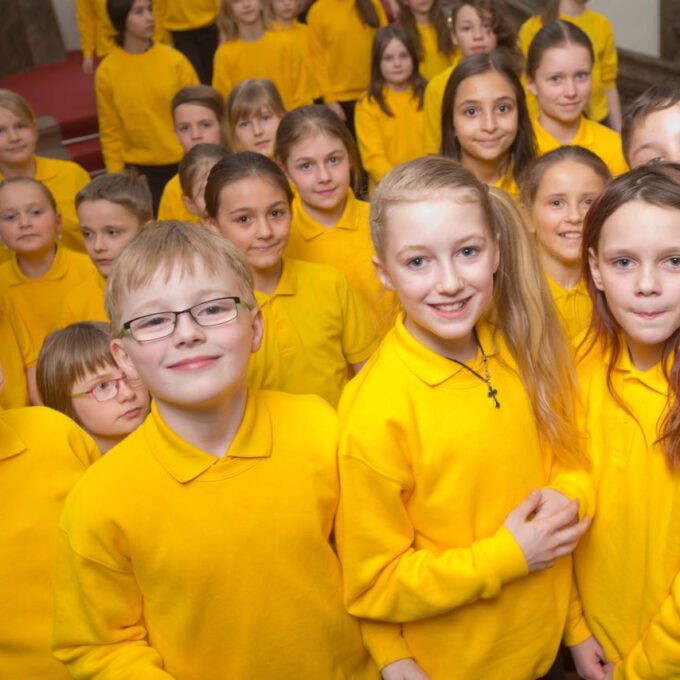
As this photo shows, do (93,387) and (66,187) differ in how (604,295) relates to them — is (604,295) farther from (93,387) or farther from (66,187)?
(66,187)

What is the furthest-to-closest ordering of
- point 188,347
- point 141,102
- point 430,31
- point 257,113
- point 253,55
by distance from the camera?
point 430,31
point 253,55
point 141,102
point 257,113
point 188,347

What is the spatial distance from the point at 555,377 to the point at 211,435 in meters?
0.59

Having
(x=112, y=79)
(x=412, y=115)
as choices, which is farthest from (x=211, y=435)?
(x=112, y=79)

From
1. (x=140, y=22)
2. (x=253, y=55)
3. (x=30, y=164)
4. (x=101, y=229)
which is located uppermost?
(x=140, y=22)

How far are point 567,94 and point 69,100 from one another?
3763 mm

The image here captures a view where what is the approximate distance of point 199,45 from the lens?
203 inches

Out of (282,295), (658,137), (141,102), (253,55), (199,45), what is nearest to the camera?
(658,137)

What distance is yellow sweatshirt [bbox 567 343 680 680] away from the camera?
1.35 metres

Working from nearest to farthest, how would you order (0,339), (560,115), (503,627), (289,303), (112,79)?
(503,627) → (289,303) → (0,339) → (560,115) → (112,79)

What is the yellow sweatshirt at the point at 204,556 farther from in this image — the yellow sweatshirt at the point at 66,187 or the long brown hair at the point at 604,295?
the yellow sweatshirt at the point at 66,187

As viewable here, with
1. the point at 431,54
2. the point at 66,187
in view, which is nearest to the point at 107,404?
the point at 66,187

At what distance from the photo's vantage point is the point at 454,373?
142 centimetres

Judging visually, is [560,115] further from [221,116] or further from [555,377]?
[555,377]

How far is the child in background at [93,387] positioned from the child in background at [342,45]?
2.85 m
